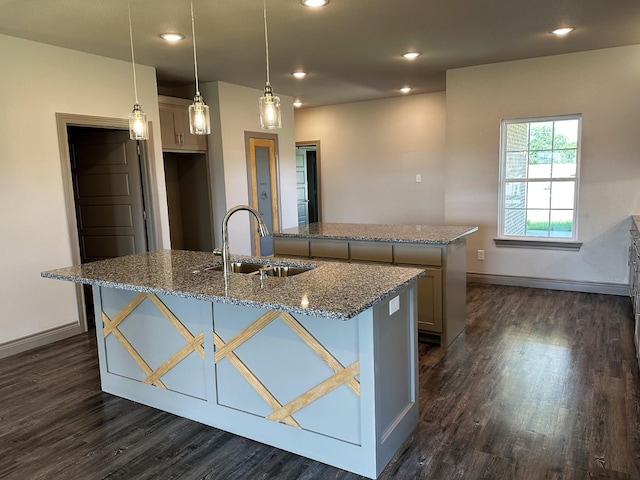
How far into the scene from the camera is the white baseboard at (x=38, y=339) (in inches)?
146

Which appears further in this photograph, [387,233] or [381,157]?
[381,157]

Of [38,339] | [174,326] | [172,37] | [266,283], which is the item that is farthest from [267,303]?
[38,339]

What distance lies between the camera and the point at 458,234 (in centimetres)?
366

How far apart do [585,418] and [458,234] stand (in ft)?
5.15

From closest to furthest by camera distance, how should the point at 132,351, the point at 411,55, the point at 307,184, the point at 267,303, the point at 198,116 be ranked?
1. the point at 267,303
2. the point at 198,116
3. the point at 132,351
4. the point at 411,55
5. the point at 307,184

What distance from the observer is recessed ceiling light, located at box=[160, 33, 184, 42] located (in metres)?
3.72

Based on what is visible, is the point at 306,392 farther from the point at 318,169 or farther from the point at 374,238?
the point at 318,169

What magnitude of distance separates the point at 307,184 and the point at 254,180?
2815 millimetres

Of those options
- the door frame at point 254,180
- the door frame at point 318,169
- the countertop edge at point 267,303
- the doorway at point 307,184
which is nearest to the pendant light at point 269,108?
the countertop edge at point 267,303

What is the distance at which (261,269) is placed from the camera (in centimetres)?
270

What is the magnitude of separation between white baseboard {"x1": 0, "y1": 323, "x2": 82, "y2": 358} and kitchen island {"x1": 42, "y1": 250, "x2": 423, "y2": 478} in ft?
5.00

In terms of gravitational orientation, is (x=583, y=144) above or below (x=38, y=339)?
above

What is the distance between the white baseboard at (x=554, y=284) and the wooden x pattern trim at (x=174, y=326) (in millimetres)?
4010

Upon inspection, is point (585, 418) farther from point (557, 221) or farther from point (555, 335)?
point (557, 221)
